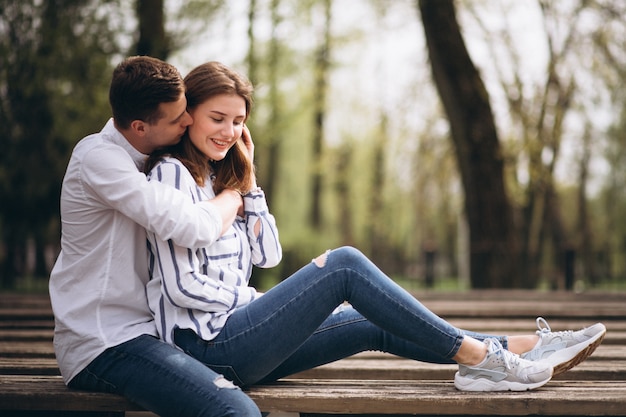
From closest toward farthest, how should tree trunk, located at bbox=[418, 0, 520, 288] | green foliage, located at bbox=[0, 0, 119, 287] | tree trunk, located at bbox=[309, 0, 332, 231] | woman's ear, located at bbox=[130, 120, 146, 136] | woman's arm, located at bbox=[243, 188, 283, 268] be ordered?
woman's ear, located at bbox=[130, 120, 146, 136], woman's arm, located at bbox=[243, 188, 283, 268], tree trunk, located at bbox=[418, 0, 520, 288], green foliage, located at bbox=[0, 0, 119, 287], tree trunk, located at bbox=[309, 0, 332, 231]

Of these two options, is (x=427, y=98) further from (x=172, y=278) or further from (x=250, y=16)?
(x=172, y=278)

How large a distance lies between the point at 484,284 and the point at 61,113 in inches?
239

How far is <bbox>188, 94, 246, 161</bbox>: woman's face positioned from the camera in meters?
2.66

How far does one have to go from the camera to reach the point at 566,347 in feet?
9.04

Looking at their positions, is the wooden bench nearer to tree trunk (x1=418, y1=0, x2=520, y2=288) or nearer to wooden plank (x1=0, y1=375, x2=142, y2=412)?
wooden plank (x1=0, y1=375, x2=142, y2=412)

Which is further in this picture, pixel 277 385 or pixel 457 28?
pixel 457 28

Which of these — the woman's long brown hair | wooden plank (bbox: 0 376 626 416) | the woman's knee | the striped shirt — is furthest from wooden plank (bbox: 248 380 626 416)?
the woman's long brown hair

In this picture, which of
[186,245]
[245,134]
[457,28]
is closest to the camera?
[186,245]

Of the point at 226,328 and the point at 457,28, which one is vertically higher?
A: the point at 457,28

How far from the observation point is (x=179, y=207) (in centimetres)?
240

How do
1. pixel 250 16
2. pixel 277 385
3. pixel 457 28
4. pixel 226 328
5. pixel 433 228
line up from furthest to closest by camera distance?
pixel 433 228 → pixel 250 16 → pixel 457 28 → pixel 277 385 → pixel 226 328

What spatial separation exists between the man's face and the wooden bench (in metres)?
0.88

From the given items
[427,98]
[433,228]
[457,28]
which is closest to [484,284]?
[457,28]

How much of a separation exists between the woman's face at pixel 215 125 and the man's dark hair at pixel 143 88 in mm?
149
